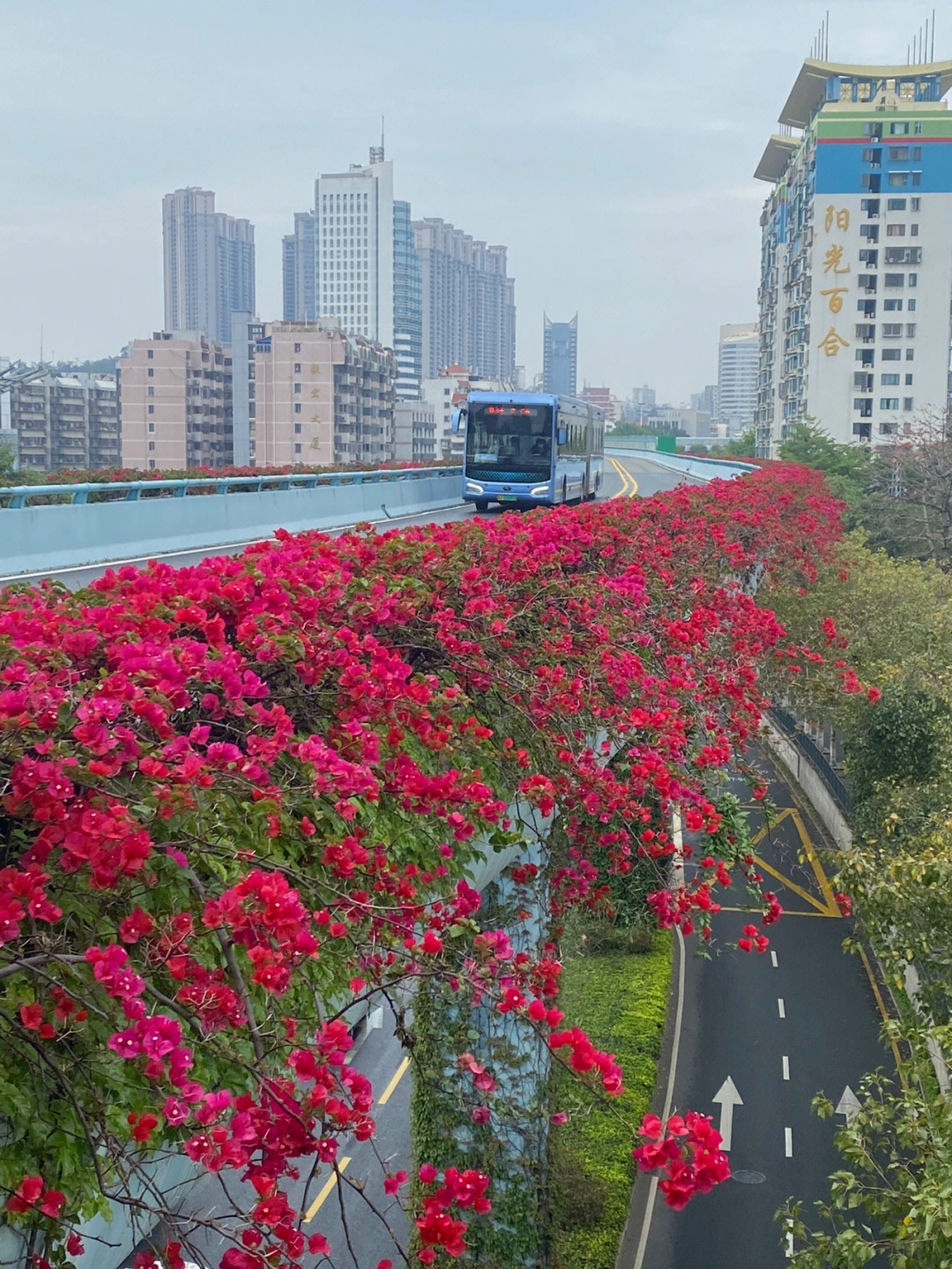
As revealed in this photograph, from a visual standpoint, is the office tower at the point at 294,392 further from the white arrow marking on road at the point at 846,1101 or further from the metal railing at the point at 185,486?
the white arrow marking on road at the point at 846,1101

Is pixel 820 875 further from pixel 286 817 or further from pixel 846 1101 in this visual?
pixel 286 817

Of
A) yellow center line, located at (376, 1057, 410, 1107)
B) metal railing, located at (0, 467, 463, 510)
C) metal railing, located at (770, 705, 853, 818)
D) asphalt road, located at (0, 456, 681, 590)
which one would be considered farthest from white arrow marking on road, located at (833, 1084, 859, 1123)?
metal railing, located at (0, 467, 463, 510)

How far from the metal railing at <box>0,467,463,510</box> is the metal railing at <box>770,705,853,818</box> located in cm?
1263

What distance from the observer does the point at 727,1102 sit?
2141 cm

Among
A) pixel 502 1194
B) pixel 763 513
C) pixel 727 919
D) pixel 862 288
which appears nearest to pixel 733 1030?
pixel 727 919

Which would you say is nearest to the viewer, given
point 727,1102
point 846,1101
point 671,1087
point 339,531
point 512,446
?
point 846,1101

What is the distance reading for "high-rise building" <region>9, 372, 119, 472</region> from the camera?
114 metres

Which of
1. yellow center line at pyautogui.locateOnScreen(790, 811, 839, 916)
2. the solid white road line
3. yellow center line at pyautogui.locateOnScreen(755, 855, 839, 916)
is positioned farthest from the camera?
yellow center line at pyautogui.locateOnScreen(790, 811, 839, 916)

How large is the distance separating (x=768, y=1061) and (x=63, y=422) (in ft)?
347

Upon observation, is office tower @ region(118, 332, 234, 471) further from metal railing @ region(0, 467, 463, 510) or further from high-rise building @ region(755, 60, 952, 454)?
metal railing @ region(0, 467, 463, 510)

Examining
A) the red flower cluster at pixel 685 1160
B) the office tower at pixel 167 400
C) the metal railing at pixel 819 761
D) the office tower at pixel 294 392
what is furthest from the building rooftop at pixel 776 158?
the red flower cluster at pixel 685 1160

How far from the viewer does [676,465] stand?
249ft

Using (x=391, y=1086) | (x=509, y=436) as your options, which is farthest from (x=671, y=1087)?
(x=509, y=436)

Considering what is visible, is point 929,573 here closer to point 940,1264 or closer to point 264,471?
point 264,471
